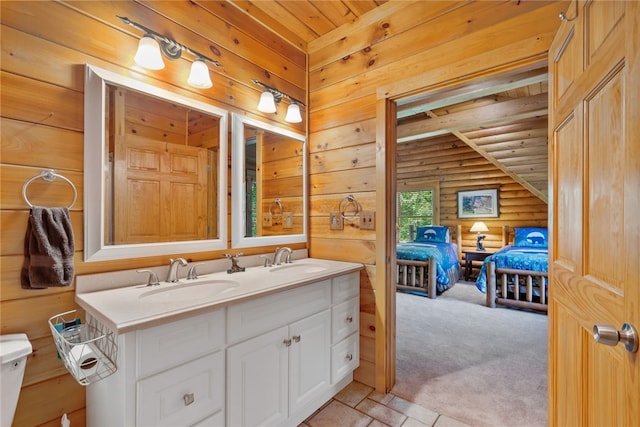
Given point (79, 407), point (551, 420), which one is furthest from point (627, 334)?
point (79, 407)

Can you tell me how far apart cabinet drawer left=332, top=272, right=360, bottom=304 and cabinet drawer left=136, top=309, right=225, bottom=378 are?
2.64 ft

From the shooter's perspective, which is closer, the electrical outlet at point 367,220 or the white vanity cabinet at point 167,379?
the white vanity cabinet at point 167,379

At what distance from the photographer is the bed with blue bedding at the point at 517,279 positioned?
12.0ft

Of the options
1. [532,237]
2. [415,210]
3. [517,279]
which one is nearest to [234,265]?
[517,279]

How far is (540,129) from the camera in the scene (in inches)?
165

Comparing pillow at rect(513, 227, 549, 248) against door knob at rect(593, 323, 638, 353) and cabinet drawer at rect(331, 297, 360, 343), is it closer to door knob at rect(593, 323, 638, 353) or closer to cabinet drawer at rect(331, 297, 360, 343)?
cabinet drawer at rect(331, 297, 360, 343)

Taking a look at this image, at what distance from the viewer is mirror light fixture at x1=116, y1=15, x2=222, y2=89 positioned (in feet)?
4.72

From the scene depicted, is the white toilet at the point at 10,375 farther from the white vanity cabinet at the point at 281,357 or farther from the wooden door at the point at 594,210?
the wooden door at the point at 594,210

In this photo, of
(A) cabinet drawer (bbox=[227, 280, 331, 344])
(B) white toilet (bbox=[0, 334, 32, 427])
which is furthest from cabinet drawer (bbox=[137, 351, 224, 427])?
(B) white toilet (bbox=[0, 334, 32, 427])

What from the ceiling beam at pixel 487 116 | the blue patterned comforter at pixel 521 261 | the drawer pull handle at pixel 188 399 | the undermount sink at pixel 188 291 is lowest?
the drawer pull handle at pixel 188 399

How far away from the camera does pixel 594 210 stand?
0.90m

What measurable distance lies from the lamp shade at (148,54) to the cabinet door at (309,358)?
1.50m

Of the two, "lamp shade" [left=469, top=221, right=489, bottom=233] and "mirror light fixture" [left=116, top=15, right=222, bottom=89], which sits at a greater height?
"mirror light fixture" [left=116, top=15, right=222, bottom=89]

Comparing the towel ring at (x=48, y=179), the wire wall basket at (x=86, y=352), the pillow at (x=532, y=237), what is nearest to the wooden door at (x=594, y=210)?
the wire wall basket at (x=86, y=352)
